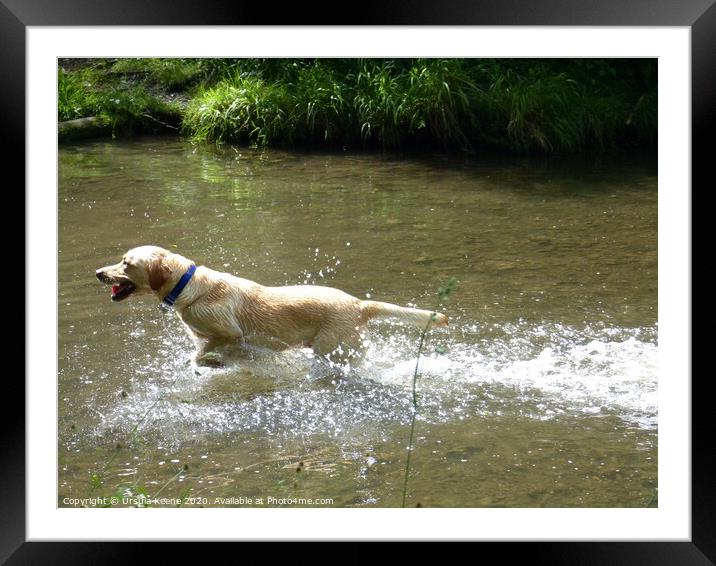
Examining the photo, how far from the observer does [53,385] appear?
3246 mm

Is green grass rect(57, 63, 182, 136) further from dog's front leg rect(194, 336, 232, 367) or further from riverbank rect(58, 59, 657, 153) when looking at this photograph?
dog's front leg rect(194, 336, 232, 367)

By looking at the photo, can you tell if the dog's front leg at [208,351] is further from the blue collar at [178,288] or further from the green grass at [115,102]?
the green grass at [115,102]

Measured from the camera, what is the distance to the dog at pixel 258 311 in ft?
18.1

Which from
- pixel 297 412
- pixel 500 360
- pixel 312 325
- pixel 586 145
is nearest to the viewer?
pixel 297 412

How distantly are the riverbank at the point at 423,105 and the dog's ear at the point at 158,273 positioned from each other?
6.99m

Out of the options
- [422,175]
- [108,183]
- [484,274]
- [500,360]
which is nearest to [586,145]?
[422,175]

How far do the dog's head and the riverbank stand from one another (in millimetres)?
6975

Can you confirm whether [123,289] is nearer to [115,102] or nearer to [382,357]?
[382,357]

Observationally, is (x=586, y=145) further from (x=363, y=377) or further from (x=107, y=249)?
(x=363, y=377)

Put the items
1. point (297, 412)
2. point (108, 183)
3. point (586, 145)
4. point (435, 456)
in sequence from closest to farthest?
Answer: point (435, 456), point (297, 412), point (108, 183), point (586, 145)

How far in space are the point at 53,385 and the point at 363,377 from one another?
2.76m
